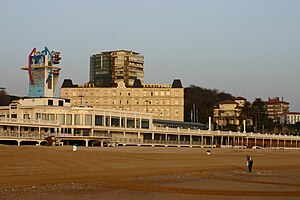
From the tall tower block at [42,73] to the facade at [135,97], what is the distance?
51.7 meters

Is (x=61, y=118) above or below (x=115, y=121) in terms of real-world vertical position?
above

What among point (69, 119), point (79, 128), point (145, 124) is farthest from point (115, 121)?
point (69, 119)

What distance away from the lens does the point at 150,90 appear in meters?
139

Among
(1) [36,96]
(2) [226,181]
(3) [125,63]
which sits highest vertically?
(3) [125,63]

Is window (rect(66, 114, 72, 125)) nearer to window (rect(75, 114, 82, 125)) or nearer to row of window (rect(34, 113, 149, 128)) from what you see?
row of window (rect(34, 113, 149, 128))

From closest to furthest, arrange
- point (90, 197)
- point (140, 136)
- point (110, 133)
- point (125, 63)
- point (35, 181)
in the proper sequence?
point (90, 197) → point (35, 181) → point (110, 133) → point (140, 136) → point (125, 63)

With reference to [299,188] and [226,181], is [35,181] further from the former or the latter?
[299,188]

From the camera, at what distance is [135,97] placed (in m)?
138

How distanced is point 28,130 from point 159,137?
1125 inches

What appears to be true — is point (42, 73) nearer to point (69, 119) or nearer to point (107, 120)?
point (69, 119)

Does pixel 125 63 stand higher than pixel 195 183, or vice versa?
pixel 125 63

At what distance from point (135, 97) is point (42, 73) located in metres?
56.8

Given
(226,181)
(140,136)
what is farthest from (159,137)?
(226,181)

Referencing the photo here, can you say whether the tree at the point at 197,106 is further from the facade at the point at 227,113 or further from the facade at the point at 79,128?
the facade at the point at 79,128
